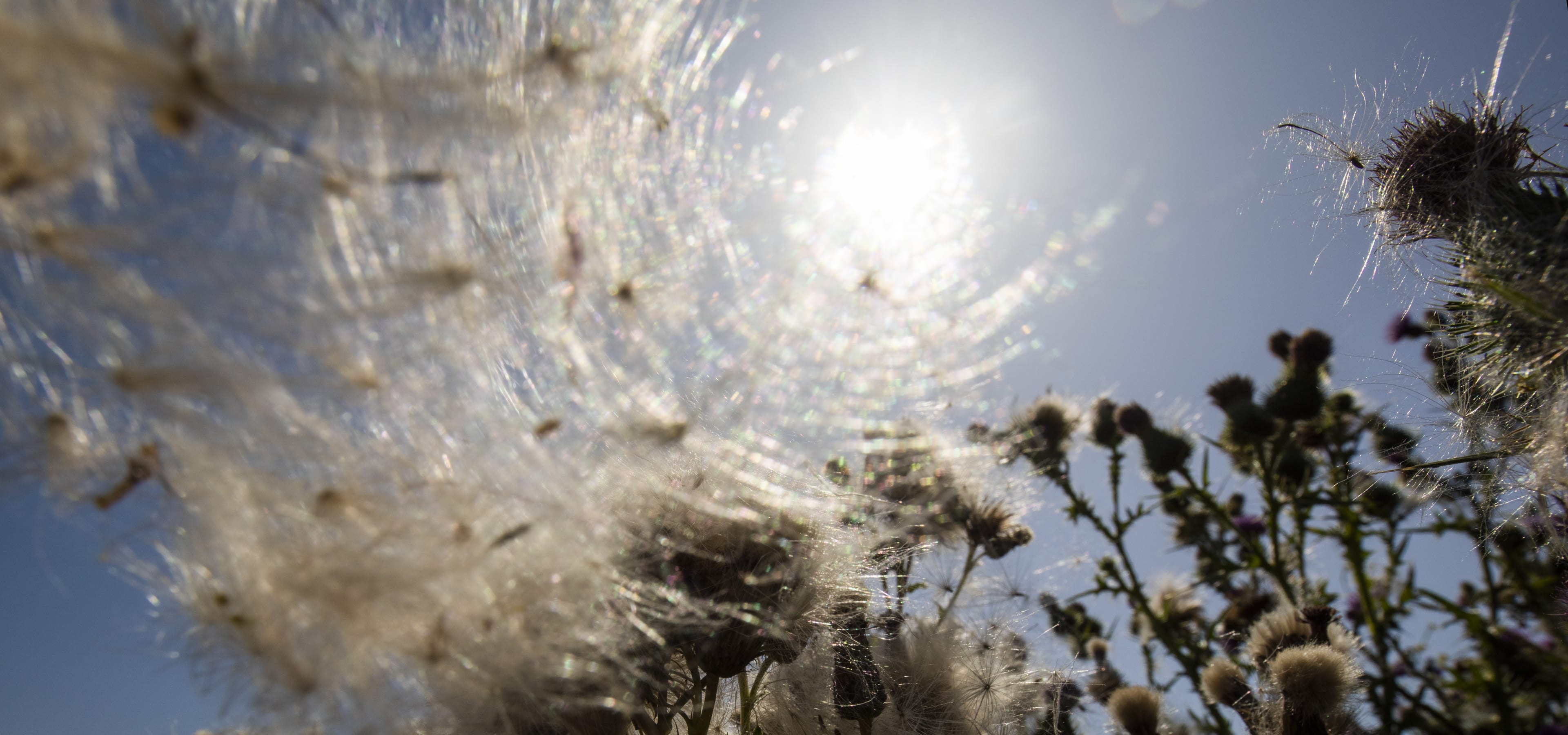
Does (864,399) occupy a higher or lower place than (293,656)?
higher

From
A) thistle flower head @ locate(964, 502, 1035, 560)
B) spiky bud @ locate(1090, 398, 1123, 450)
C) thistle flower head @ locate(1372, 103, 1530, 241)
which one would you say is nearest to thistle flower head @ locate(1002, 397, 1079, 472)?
spiky bud @ locate(1090, 398, 1123, 450)

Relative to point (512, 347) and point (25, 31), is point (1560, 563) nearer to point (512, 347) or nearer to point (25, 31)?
point (512, 347)

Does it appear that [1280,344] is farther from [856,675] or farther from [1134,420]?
[856,675]

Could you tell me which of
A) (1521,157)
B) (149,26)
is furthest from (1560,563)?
(149,26)

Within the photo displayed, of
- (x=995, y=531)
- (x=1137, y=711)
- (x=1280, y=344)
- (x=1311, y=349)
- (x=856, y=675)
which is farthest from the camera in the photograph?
(x=1280, y=344)

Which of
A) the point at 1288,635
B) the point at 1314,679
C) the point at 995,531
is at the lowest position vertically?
the point at 1314,679

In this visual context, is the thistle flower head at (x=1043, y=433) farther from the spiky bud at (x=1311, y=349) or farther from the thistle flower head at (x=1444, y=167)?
the thistle flower head at (x=1444, y=167)

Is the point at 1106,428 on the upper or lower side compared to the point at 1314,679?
upper

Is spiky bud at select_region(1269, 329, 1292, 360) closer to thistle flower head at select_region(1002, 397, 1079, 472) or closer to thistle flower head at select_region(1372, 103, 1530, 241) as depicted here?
thistle flower head at select_region(1002, 397, 1079, 472)

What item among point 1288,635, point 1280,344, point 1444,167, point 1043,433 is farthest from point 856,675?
point 1280,344
